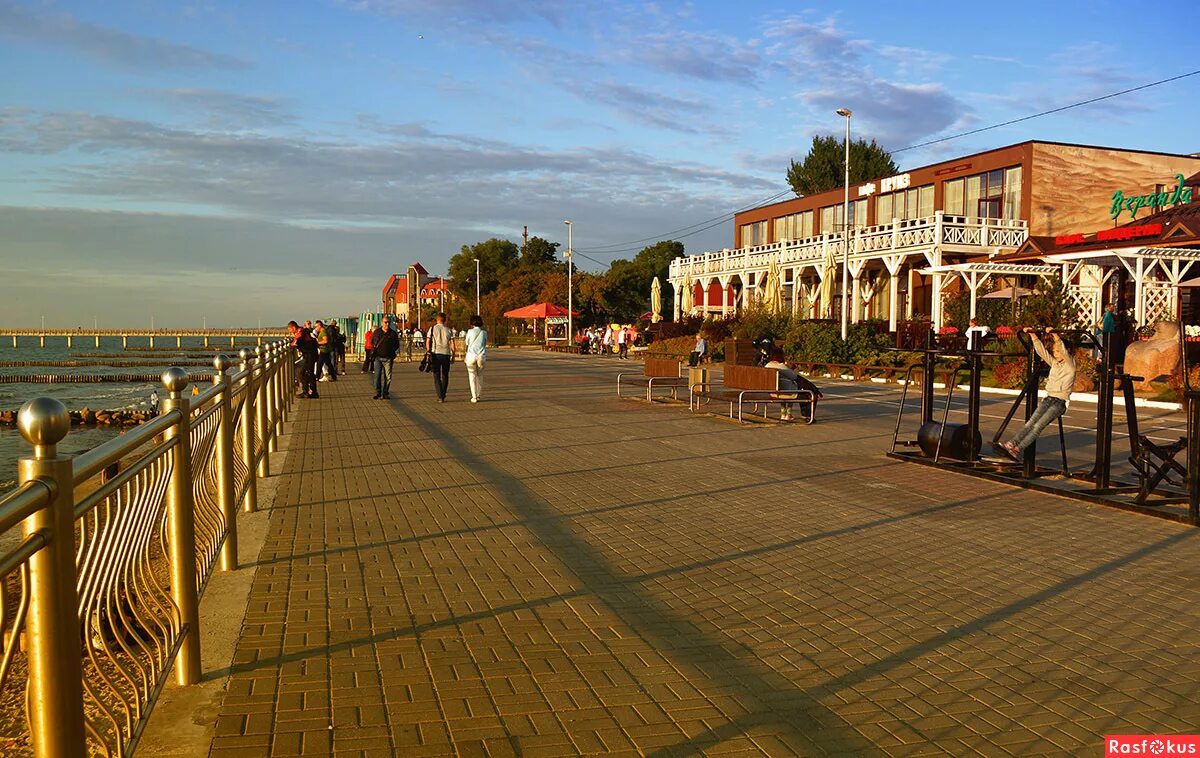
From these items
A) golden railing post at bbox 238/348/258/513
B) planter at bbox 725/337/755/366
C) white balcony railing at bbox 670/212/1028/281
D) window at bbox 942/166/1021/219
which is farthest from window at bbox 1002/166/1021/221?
golden railing post at bbox 238/348/258/513

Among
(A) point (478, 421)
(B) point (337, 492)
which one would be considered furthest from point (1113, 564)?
(A) point (478, 421)

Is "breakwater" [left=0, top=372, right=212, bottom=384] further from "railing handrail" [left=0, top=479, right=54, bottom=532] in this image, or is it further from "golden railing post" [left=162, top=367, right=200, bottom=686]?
"railing handrail" [left=0, top=479, right=54, bottom=532]

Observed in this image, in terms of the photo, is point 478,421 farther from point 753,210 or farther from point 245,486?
point 753,210

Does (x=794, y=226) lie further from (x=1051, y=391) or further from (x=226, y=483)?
(x=226, y=483)

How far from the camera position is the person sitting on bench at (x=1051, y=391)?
9703 millimetres

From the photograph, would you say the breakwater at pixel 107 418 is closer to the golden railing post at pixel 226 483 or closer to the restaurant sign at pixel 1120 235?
the golden railing post at pixel 226 483

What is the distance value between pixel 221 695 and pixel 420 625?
1184 millimetres

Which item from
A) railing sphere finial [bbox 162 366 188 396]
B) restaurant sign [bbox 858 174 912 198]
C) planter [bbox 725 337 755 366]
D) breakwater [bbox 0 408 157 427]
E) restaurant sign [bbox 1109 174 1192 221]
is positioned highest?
restaurant sign [bbox 858 174 912 198]

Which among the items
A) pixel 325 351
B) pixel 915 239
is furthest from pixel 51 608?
pixel 915 239

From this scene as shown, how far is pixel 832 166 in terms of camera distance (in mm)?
82625

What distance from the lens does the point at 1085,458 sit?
11680mm

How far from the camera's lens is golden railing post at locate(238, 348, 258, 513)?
7.96 meters

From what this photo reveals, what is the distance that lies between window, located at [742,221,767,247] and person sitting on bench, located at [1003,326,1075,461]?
48.7 metres

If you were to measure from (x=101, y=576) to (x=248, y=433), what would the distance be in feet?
17.5
